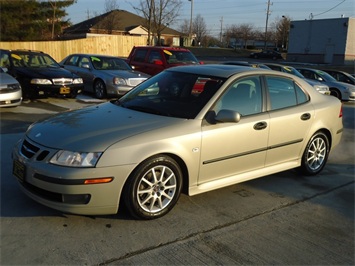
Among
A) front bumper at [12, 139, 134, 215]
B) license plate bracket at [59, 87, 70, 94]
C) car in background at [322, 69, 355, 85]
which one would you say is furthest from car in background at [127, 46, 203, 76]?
front bumper at [12, 139, 134, 215]

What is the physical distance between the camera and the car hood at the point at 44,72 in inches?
431

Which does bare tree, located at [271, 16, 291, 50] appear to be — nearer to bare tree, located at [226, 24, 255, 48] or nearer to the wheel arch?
bare tree, located at [226, 24, 255, 48]

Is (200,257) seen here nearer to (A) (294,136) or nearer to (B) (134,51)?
(A) (294,136)

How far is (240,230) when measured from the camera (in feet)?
12.4

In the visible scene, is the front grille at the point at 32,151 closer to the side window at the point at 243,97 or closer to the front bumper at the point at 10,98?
the side window at the point at 243,97

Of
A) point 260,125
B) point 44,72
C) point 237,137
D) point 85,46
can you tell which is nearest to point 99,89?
point 44,72

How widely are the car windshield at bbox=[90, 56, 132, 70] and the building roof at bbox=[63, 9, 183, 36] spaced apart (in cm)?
3589

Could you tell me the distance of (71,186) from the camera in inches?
134

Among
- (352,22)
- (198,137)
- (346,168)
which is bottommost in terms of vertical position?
(346,168)

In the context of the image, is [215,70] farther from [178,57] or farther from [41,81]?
[178,57]

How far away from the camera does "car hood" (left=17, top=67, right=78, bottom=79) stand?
10.9 m

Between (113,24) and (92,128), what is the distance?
5171 centimetres

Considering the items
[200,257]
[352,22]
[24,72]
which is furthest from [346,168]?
[352,22]

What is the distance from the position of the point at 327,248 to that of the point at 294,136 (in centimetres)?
180
